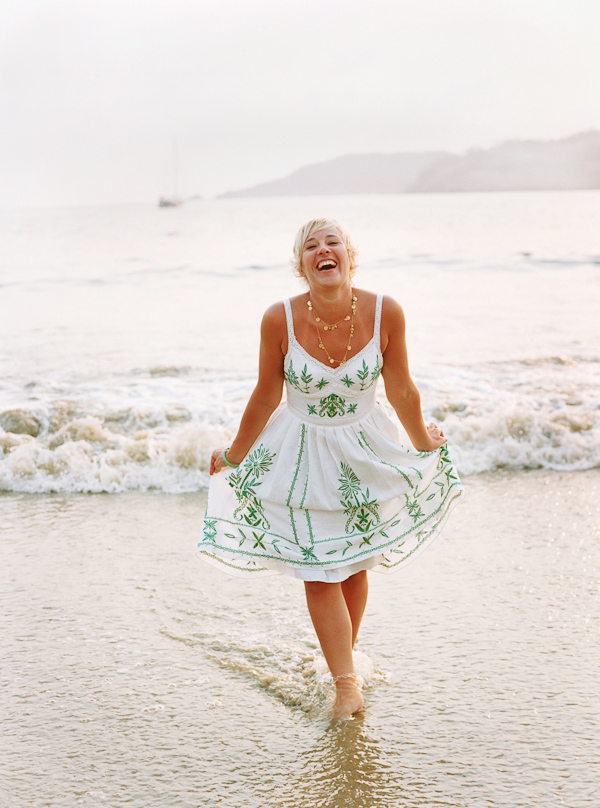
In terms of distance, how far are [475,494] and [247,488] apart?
2.83m

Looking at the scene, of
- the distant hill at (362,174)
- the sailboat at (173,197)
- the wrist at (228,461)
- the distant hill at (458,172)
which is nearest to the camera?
the wrist at (228,461)

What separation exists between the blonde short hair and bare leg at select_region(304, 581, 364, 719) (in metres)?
1.07

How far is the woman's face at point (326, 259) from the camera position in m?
2.57

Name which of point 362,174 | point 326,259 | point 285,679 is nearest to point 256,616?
point 285,679

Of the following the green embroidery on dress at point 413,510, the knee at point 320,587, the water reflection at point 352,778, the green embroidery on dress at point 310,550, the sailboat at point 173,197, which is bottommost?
the water reflection at point 352,778

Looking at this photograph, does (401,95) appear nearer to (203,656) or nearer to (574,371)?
(574,371)

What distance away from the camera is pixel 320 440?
2691mm

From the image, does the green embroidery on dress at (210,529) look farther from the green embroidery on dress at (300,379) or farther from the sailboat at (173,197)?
the sailboat at (173,197)

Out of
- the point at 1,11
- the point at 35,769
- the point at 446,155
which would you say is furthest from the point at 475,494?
the point at 446,155

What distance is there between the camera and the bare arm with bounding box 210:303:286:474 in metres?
2.66

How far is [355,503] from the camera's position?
2703 millimetres

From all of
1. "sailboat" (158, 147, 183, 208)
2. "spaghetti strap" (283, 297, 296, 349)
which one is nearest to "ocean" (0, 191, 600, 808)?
"spaghetti strap" (283, 297, 296, 349)

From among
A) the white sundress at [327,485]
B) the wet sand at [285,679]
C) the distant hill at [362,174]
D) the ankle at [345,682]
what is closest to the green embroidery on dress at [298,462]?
the white sundress at [327,485]

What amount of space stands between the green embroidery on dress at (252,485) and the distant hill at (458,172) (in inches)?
1204
